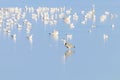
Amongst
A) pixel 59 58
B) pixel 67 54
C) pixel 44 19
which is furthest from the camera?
pixel 44 19

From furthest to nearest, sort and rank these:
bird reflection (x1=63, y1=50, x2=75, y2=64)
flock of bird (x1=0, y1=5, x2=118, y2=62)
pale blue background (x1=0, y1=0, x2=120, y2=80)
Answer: flock of bird (x1=0, y1=5, x2=118, y2=62) < bird reflection (x1=63, y1=50, x2=75, y2=64) < pale blue background (x1=0, y1=0, x2=120, y2=80)

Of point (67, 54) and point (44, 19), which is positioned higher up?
point (44, 19)

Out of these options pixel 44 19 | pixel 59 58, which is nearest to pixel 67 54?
pixel 59 58

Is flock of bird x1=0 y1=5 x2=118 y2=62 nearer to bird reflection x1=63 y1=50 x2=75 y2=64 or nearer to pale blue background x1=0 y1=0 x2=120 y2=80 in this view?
bird reflection x1=63 y1=50 x2=75 y2=64

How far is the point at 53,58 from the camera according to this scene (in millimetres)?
16562

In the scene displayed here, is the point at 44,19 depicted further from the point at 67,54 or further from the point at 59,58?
the point at 59,58

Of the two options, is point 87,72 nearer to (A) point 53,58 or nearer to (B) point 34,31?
(A) point 53,58

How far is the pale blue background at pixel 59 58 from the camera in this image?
48.0 ft

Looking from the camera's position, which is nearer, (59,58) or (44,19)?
(59,58)

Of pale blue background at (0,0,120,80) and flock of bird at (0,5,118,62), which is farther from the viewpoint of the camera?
flock of bird at (0,5,118,62)

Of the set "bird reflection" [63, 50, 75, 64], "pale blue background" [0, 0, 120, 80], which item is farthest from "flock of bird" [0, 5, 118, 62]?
"pale blue background" [0, 0, 120, 80]

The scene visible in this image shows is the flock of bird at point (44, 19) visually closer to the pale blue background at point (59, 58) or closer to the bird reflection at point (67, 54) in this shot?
the bird reflection at point (67, 54)

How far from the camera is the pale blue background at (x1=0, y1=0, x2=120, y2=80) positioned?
14623mm

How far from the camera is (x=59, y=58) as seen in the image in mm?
16609
